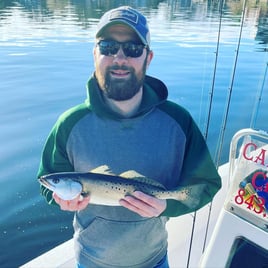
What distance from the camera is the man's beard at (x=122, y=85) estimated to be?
2283 millimetres

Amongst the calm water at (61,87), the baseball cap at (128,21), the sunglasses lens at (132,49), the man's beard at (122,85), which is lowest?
the calm water at (61,87)

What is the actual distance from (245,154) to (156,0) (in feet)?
170

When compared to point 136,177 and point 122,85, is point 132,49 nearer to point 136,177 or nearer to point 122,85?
point 122,85

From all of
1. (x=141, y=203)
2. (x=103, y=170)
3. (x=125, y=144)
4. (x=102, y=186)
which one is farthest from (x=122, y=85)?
(x=141, y=203)

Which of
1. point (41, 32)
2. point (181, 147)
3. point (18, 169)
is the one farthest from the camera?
point (41, 32)

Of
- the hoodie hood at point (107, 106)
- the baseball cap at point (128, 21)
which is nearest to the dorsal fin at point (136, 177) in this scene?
the hoodie hood at point (107, 106)

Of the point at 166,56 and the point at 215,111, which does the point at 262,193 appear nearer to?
the point at 215,111

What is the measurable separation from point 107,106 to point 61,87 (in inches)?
383

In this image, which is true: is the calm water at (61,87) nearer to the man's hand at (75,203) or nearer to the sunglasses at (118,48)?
the sunglasses at (118,48)

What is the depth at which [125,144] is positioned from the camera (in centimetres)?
229

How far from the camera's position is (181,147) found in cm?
232

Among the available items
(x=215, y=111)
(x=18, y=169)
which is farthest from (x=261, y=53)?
(x=18, y=169)

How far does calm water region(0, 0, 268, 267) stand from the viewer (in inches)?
212

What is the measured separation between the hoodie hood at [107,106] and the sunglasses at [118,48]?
27 cm
